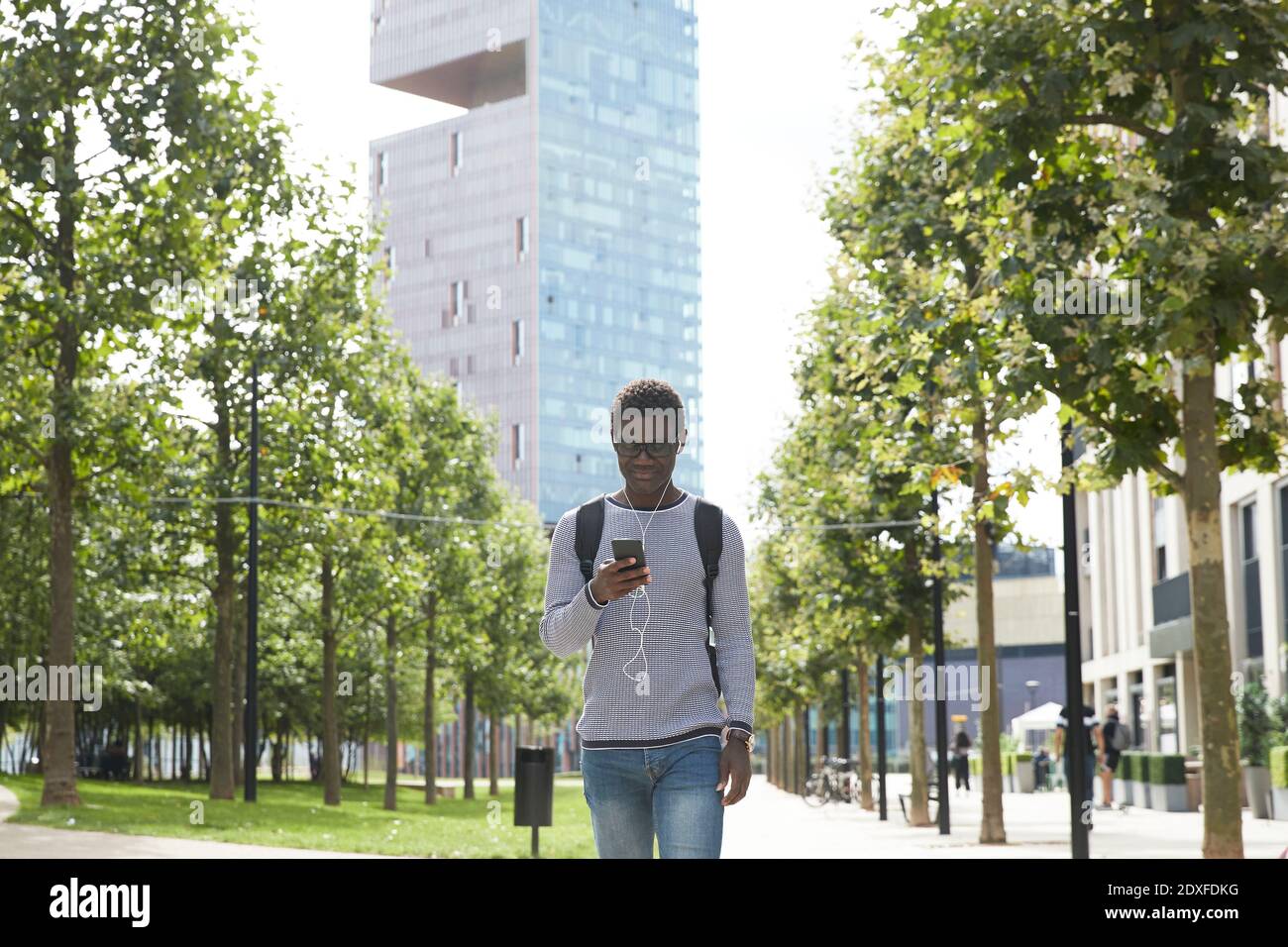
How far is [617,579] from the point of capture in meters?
4.27

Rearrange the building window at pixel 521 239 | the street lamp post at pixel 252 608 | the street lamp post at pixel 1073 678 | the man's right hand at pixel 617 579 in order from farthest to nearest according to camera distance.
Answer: the building window at pixel 521 239 → the street lamp post at pixel 252 608 → the street lamp post at pixel 1073 678 → the man's right hand at pixel 617 579

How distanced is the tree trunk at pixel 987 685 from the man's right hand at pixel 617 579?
50.7ft

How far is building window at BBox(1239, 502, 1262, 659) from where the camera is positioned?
34250mm

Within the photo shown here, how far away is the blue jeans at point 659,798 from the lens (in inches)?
Result: 170

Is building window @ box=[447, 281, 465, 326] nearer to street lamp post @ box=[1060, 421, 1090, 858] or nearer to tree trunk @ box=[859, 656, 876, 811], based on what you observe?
tree trunk @ box=[859, 656, 876, 811]

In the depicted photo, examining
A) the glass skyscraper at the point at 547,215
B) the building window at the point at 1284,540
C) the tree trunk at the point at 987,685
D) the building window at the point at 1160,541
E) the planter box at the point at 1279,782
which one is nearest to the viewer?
the tree trunk at the point at 987,685

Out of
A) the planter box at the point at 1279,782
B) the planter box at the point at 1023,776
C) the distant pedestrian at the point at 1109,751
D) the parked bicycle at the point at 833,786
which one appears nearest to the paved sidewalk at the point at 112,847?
the planter box at the point at 1279,782

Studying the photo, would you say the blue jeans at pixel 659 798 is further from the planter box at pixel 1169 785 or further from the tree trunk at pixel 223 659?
the planter box at pixel 1169 785

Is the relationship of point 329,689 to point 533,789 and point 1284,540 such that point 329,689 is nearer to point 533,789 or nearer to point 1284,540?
point 533,789

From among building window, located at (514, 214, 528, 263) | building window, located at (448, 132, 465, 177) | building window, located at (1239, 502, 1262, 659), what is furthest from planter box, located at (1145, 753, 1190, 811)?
building window, located at (448, 132, 465, 177)

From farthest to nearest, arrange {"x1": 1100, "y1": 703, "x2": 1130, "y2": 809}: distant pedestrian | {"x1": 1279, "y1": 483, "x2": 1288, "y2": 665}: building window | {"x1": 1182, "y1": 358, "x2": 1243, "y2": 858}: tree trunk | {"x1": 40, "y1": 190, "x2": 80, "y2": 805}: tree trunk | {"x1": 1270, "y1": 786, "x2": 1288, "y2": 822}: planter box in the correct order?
1. {"x1": 1100, "y1": 703, "x2": 1130, "y2": 809}: distant pedestrian
2. {"x1": 1279, "y1": 483, "x2": 1288, "y2": 665}: building window
3. {"x1": 1270, "y1": 786, "x2": 1288, "y2": 822}: planter box
4. {"x1": 40, "y1": 190, "x2": 80, "y2": 805}: tree trunk
5. {"x1": 1182, "y1": 358, "x2": 1243, "y2": 858}: tree trunk

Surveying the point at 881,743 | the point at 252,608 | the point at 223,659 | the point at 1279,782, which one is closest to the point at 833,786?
the point at 881,743

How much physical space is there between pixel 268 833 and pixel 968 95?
43.8 feet

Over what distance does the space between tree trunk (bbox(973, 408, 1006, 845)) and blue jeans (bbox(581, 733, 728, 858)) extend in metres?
15.3
